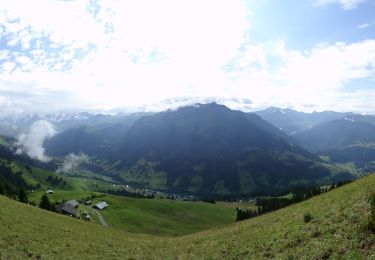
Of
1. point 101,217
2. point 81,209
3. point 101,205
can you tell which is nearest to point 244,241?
point 101,217

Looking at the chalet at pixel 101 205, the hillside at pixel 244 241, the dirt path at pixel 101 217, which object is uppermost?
the hillside at pixel 244 241

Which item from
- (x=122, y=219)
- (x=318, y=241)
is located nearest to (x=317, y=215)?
(x=318, y=241)

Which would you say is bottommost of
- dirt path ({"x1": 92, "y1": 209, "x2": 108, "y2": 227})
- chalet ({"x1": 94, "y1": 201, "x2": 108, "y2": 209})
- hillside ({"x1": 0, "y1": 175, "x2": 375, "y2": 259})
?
dirt path ({"x1": 92, "y1": 209, "x2": 108, "y2": 227})

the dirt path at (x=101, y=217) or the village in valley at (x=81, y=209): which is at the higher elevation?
the village in valley at (x=81, y=209)

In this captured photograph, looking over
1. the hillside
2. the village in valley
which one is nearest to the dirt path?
the village in valley

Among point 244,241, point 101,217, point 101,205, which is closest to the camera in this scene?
point 244,241

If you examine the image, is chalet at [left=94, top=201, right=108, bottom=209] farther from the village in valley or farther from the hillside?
the hillside

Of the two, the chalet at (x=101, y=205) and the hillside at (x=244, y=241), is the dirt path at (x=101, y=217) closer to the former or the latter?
the chalet at (x=101, y=205)

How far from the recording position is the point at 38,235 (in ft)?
129

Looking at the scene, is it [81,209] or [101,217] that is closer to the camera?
[101,217]

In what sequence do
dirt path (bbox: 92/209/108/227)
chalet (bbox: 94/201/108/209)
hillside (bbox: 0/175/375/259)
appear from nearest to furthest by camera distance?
hillside (bbox: 0/175/375/259) → dirt path (bbox: 92/209/108/227) → chalet (bbox: 94/201/108/209)

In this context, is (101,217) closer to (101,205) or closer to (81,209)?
(81,209)

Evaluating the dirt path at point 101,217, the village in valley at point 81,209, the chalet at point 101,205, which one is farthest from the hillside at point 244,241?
the chalet at point 101,205

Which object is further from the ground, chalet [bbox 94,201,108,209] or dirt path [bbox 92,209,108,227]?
chalet [bbox 94,201,108,209]
